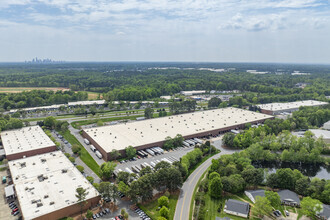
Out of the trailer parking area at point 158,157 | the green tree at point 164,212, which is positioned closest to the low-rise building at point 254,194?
the green tree at point 164,212

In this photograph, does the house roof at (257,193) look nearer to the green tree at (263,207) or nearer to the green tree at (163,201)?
the green tree at (263,207)

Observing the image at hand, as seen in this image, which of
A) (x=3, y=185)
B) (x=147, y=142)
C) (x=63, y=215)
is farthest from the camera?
(x=147, y=142)

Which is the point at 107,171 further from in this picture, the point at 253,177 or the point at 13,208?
the point at 253,177

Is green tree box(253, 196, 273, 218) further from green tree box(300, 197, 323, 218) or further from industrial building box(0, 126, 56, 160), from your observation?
industrial building box(0, 126, 56, 160)

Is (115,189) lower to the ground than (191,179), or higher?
higher

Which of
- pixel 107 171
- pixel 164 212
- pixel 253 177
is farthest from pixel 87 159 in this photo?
pixel 253 177

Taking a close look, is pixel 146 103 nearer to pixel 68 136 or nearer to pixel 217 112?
pixel 217 112

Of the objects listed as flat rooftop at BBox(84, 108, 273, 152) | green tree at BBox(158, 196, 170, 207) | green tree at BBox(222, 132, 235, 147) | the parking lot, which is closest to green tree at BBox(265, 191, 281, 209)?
green tree at BBox(158, 196, 170, 207)

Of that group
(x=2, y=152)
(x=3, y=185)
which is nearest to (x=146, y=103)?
(x=2, y=152)
